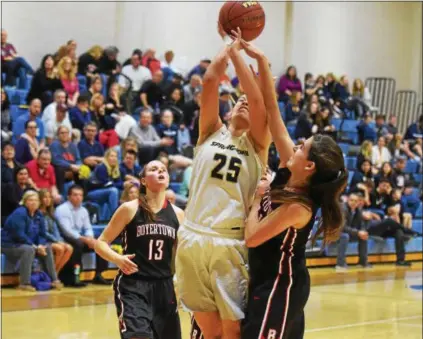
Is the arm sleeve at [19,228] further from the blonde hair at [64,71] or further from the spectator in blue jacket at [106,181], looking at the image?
the blonde hair at [64,71]

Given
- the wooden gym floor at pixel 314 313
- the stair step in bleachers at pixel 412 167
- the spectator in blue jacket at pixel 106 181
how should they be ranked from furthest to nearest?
the stair step in bleachers at pixel 412 167 → the spectator in blue jacket at pixel 106 181 → the wooden gym floor at pixel 314 313

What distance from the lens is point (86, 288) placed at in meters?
9.45

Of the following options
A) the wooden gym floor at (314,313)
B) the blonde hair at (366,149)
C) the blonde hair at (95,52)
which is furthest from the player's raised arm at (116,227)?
the blonde hair at (366,149)

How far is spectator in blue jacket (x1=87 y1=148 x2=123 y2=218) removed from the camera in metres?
10.3

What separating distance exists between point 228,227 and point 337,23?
14978 millimetres

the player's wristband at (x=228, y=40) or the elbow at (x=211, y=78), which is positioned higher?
the player's wristband at (x=228, y=40)

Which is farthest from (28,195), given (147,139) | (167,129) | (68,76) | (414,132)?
(414,132)

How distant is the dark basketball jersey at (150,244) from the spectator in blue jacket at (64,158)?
5383mm

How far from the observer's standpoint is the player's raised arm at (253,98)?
3.97 m

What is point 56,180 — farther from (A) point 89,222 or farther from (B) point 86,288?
(B) point 86,288

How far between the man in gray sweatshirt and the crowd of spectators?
16 millimetres

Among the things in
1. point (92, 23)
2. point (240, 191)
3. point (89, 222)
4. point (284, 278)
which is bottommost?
point (89, 222)

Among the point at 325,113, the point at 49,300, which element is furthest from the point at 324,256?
the point at 49,300

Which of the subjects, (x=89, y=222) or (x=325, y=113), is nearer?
(x=89, y=222)
